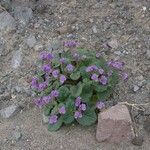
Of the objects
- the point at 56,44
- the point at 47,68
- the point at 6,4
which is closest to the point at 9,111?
the point at 47,68

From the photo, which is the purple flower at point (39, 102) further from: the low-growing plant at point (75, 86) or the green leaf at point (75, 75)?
the green leaf at point (75, 75)

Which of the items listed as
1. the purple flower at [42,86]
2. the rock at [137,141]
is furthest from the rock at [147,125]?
the purple flower at [42,86]

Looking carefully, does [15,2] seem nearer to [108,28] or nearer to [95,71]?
[108,28]

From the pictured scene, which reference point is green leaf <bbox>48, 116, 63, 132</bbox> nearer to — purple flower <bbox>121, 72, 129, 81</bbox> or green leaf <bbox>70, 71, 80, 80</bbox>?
green leaf <bbox>70, 71, 80, 80</bbox>

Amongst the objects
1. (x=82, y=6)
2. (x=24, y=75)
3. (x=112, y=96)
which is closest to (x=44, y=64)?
(x=24, y=75)

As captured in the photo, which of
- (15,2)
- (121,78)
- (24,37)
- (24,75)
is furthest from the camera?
(15,2)

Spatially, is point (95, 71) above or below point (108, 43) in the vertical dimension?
above

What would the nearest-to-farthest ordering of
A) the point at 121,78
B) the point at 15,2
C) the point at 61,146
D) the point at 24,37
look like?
the point at 61,146
the point at 121,78
the point at 24,37
the point at 15,2

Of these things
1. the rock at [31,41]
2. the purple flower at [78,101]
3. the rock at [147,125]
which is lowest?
the rock at [147,125]
